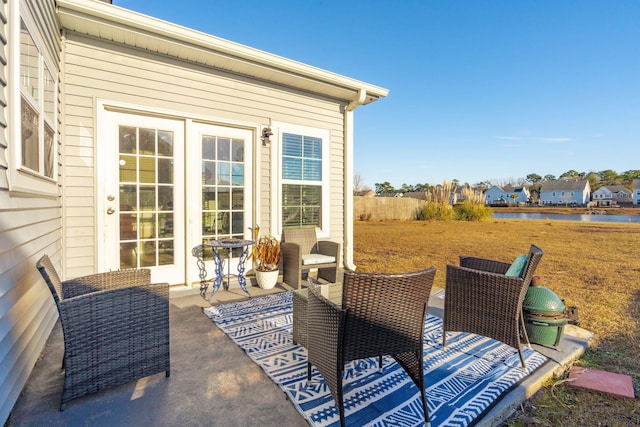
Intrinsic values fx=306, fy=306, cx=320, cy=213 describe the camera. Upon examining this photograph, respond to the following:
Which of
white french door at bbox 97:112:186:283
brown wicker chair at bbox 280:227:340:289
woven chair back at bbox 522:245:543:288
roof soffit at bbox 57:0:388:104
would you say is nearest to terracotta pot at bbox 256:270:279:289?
brown wicker chair at bbox 280:227:340:289

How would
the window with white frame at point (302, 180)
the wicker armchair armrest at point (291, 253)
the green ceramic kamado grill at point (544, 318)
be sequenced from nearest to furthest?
the green ceramic kamado grill at point (544, 318), the wicker armchair armrest at point (291, 253), the window with white frame at point (302, 180)

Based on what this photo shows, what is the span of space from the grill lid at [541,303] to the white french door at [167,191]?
325 centimetres

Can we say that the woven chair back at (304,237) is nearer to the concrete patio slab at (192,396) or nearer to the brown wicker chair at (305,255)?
the brown wicker chair at (305,255)

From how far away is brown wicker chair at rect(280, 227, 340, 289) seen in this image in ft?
12.5

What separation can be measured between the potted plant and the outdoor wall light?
134 cm

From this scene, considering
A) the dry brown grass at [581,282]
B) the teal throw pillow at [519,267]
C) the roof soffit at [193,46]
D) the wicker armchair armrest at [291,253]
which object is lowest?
the dry brown grass at [581,282]

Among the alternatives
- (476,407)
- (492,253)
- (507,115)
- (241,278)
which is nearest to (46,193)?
(241,278)

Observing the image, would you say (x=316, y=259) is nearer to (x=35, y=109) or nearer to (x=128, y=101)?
(x=128, y=101)

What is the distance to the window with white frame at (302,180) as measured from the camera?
451cm

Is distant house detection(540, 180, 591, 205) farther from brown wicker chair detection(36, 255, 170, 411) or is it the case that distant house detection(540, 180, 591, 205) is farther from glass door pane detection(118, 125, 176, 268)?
brown wicker chair detection(36, 255, 170, 411)

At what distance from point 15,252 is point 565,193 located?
62.9 metres

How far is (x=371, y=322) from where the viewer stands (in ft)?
4.99

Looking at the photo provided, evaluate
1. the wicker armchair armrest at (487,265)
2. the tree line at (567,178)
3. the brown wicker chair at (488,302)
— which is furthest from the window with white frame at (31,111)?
the tree line at (567,178)

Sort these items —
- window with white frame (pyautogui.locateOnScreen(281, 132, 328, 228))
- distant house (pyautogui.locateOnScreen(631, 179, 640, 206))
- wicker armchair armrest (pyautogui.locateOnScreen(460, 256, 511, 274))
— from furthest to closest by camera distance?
distant house (pyautogui.locateOnScreen(631, 179, 640, 206)) < window with white frame (pyautogui.locateOnScreen(281, 132, 328, 228)) < wicker armchair armrest (pyautogui.locateOnScreen(460, 256, 511, 274))
